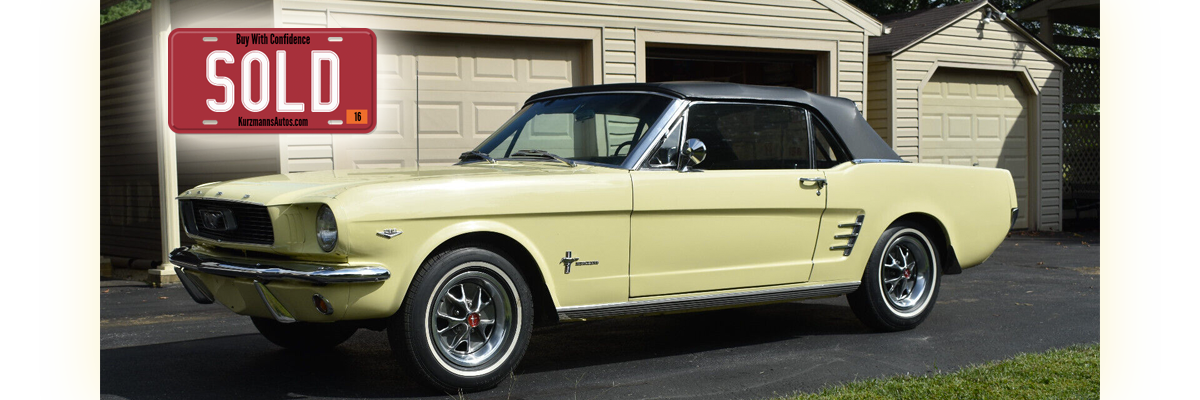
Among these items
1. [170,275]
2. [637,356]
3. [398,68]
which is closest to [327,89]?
[398,68]

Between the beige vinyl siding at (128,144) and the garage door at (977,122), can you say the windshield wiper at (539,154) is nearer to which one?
the beige vinyl siding at (128,144)

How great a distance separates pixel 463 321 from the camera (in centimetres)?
A: 518

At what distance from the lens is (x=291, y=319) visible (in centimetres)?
495

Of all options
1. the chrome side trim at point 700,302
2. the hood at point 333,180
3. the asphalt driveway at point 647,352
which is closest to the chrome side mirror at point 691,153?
the hood at point 333,180

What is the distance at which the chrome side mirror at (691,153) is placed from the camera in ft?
18.9

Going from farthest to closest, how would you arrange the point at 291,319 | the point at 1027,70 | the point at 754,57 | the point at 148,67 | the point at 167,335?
the point at 1027,70, the point at 754,57, the point at 148,67, the point at 167,335, the point at 291,319

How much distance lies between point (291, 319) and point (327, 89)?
19.3 ft

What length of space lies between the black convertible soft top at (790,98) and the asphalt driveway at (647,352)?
1.19m

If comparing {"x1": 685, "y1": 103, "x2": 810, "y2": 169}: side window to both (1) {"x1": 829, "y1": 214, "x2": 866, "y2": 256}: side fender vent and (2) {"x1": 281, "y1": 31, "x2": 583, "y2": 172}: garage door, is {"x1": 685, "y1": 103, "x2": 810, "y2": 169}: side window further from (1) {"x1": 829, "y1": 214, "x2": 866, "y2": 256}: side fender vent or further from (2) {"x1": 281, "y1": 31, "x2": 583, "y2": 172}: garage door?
(2) {"x1": 281, "y1": 31, "x2": 583, "y2": 172}: garage door

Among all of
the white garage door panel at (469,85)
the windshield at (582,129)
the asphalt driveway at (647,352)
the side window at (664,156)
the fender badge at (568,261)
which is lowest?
the asphalt driveway at (647,352)

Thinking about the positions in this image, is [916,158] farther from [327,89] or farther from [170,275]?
[170,275]

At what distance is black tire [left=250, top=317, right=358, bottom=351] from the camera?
615 centimetres

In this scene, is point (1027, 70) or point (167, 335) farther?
point (1027, 70)

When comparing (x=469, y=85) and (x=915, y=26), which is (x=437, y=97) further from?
(x=915, y=26)
